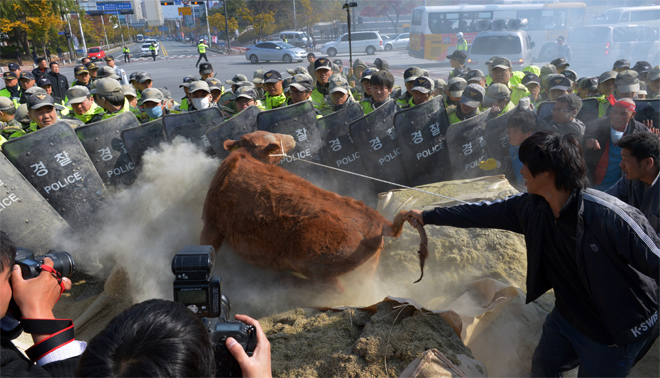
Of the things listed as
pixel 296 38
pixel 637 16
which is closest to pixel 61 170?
pixel 637 16

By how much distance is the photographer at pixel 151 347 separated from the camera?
42.1 inches

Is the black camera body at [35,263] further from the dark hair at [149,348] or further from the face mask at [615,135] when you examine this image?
the face mask at [615,135]

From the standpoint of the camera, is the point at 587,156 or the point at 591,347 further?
the point at 587,156

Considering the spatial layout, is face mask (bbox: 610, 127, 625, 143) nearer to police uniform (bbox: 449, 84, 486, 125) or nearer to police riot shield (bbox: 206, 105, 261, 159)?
police uniform (bbox: 449, 84, 486, 125)

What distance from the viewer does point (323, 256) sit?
3.21m

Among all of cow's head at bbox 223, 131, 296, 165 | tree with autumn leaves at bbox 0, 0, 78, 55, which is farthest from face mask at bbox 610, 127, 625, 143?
tree with autumn leaves at bbox 0, 0, 78, 55

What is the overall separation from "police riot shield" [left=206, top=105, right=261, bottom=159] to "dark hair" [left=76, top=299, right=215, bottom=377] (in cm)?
361

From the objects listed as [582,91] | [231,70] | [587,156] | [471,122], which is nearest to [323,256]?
[471,122]

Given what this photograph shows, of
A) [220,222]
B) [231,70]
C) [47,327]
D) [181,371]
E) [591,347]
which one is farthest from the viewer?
[231,70]

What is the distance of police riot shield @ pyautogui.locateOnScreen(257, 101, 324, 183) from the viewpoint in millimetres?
4766

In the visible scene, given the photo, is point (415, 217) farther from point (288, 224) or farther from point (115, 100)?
point (115, 100)

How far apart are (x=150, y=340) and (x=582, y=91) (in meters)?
8.30

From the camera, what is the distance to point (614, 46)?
1706 centimetres

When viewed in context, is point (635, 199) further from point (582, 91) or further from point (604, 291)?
point (582, 91)
